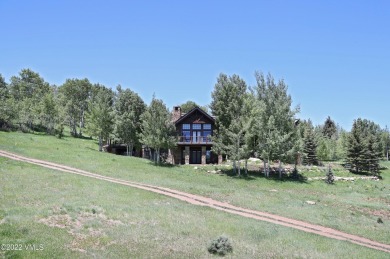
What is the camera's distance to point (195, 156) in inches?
2319

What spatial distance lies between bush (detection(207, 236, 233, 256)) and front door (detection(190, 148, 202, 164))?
137ft

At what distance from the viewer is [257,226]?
70.6 ft

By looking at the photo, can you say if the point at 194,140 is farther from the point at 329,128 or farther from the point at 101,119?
the point at 329,128

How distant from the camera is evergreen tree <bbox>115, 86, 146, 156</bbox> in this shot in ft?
180

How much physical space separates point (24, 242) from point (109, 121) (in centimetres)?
4688

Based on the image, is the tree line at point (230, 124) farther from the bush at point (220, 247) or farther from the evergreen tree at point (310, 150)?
the bush at point (220, 247)

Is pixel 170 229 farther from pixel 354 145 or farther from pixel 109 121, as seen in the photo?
pixel 354 145

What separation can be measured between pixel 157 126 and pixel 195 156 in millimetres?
13418

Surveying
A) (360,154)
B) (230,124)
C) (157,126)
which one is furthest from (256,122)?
(360,154)

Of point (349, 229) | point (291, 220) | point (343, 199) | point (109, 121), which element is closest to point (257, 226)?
point (291, 220)

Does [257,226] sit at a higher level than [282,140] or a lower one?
lower

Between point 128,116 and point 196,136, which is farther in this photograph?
point 196,136

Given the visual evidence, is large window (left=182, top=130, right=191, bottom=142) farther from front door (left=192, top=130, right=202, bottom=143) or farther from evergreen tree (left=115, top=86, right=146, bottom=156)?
evergreen tree (left=115, top=86, right=146, bottom=156)

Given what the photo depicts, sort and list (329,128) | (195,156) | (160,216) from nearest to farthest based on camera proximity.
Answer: (160,216), (195,156), (329,128)
